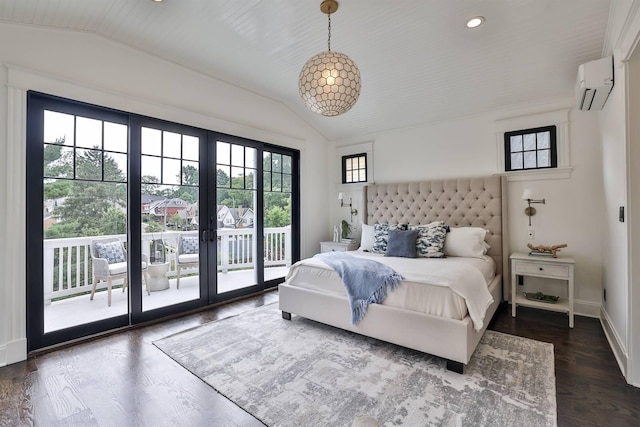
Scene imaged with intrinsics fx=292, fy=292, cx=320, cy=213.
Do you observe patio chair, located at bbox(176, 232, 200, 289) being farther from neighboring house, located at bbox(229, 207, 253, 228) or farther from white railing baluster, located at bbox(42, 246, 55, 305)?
white railing baluster, located at bbox(42, 246, 55, 305)

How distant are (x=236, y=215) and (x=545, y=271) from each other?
386cm

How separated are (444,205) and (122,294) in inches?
166

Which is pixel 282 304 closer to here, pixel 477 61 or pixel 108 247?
pixel 108 247

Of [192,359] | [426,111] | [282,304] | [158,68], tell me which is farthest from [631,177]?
[158,68]

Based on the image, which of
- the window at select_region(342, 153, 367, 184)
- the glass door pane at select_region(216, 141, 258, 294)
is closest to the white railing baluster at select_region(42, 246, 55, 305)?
the glass door pane at select_region(216, 141, 258, 294)

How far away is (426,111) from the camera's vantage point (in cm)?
420

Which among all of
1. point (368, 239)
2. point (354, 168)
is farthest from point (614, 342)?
point (354, 168)

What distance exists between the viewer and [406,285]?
2531 mm

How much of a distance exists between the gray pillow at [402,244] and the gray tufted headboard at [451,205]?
0.86 metres

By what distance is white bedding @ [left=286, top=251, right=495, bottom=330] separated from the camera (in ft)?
7.55

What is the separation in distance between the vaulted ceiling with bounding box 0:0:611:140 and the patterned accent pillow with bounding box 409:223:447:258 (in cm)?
175

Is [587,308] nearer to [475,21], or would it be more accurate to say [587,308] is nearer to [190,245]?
[475,21]

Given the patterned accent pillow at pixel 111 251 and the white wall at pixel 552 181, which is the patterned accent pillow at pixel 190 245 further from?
the white wall at pixel 552 181

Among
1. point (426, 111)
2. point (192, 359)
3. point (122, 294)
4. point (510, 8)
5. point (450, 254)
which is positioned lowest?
point (192, 359)
